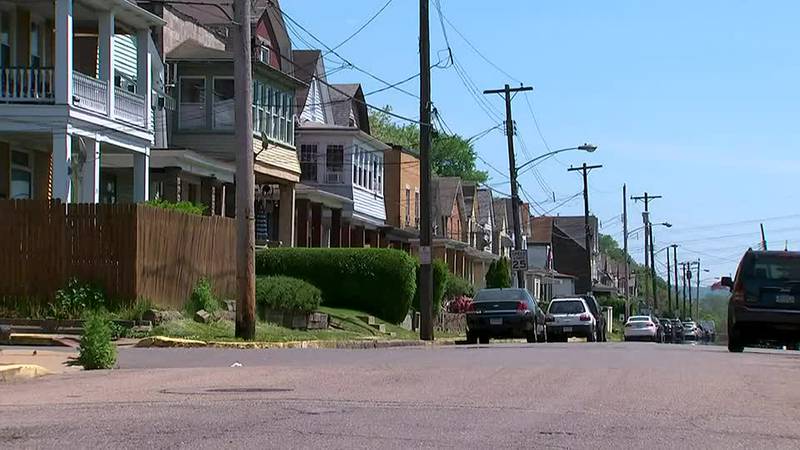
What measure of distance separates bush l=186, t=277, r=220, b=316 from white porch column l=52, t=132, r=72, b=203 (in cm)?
362

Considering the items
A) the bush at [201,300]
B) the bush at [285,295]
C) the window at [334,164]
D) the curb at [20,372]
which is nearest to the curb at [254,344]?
the bush at [285,295]

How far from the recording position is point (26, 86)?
92.7ft

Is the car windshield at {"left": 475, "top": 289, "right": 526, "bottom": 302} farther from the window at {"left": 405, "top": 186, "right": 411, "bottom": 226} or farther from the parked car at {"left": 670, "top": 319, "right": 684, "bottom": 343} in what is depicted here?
the parked car at {"left": 670, "top": 319, "right": 684, "bottom": 343}

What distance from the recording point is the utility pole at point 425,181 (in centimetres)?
3347

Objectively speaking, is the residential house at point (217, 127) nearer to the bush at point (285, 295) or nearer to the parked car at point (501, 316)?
the bush at point (285, 295)

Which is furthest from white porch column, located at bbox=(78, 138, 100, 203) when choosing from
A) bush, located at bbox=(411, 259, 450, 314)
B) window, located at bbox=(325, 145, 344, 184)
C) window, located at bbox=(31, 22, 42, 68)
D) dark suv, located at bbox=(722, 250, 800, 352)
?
window, located at bbox=(325, 145, 344, 184)

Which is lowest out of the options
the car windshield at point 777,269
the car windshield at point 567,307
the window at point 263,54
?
the car windshield at point 567,307

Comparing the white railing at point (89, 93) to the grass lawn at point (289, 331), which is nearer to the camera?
the grass lawn at point (289, 331)

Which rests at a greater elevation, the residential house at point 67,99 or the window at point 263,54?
the window at point 263,54

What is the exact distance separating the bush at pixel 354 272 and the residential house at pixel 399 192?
2321 cm

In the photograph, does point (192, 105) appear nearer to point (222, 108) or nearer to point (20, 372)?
point (222, 108)

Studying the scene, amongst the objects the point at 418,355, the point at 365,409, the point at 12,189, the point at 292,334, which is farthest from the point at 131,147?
the point at 365,409

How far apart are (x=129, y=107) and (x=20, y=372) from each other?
17164 millimetres

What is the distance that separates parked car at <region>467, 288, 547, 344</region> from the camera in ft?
108
